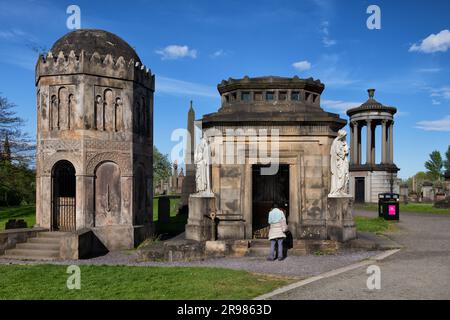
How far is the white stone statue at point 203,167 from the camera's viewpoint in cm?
1250

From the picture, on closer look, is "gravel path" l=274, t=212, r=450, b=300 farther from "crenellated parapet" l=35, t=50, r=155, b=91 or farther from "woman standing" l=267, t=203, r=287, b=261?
"crenellated parapet" l=35, t=50, r=155, b=91

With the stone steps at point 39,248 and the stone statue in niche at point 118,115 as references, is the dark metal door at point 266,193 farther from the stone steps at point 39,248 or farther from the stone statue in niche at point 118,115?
the stone steps at point 39,248

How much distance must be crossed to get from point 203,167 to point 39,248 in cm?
613

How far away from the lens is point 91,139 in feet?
45.9

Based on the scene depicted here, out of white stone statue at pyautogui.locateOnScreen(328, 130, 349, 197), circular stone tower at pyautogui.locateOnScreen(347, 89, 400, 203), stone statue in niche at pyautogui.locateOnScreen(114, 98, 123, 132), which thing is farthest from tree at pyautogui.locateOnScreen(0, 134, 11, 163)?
circular stone tower at pyautogui.locateOnScreen(347, 89, 400, 203)

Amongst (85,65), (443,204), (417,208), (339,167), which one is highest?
(85,65)

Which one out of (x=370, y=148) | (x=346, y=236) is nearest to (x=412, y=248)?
(x=346, y=236)

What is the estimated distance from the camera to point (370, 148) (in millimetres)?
42188

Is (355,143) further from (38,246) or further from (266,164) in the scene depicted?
(38,246)

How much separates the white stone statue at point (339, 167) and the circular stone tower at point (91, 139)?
7085 mm

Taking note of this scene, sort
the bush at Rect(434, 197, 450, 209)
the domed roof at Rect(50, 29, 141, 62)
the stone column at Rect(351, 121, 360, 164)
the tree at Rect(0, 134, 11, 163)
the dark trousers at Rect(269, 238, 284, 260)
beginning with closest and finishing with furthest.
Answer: the dark trousers at Rect(269, 238, 284, 260) < the domed roof at Rect(50, 29, 141, 62) < the tree at Rect(0, 134, 11, 163) < the bush at Rect(434, 197, 450, 209) < the stone column at Rect(351, 121, 360, 164)

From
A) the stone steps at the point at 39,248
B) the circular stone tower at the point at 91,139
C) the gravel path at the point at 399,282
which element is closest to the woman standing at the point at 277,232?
the gravel path at the point at 399,282

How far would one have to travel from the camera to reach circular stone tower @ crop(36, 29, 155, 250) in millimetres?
13867

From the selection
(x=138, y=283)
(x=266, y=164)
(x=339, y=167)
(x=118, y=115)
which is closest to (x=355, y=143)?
(x=339, y=167)
